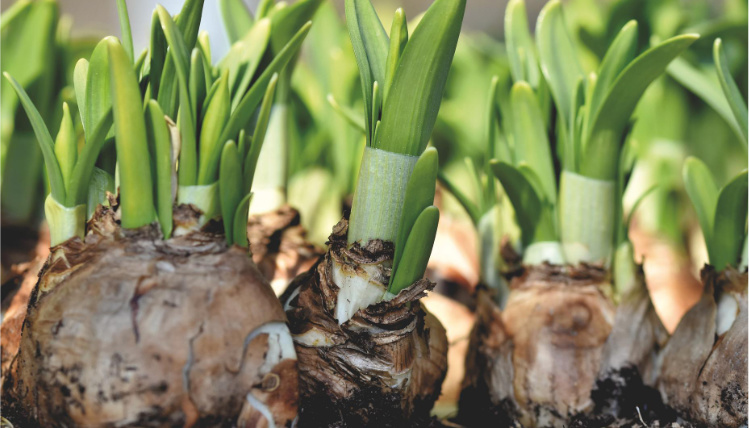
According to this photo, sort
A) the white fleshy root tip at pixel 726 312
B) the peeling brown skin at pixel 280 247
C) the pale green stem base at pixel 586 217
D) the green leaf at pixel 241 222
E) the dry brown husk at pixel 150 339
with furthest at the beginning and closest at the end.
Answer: the peeling brown skin at pixel 280 247 < the pale green stem base at pixel 586 217 < the white fleshy root tip at pixel 726 312 < the green leaf at pixel 241 222 < the dry brown husk at pixel 150 339

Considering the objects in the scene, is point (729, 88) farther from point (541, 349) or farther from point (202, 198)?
point (202, 198)

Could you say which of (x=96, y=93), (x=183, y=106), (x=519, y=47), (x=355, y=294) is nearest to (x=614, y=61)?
(x=519, y=47)

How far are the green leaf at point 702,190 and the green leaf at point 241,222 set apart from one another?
709 millimetres

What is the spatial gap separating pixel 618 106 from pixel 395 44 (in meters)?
0.38

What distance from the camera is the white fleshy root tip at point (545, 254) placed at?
3.43 ft

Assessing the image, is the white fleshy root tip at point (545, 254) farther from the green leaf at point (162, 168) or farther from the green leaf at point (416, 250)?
the green leaf at point (162, 168)

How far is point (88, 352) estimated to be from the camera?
0.69 metres

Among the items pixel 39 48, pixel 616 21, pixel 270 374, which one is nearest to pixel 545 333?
pixel 270 374

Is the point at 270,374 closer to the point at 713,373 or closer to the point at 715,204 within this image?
the point at 713,373

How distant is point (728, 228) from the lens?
0.94 metres

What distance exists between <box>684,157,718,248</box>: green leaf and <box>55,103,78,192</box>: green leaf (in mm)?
941

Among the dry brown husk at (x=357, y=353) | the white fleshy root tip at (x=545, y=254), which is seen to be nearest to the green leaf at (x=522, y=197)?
the white fleshy root tip at (x=545, y=254)

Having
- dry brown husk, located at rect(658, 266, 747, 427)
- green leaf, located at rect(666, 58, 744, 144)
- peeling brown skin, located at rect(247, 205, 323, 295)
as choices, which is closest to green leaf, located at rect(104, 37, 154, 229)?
peeling brown skin, located at rect(247, 205, 323, 295)

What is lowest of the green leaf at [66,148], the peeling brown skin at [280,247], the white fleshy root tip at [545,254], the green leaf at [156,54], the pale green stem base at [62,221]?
the peeling brown skin at [280,247]
